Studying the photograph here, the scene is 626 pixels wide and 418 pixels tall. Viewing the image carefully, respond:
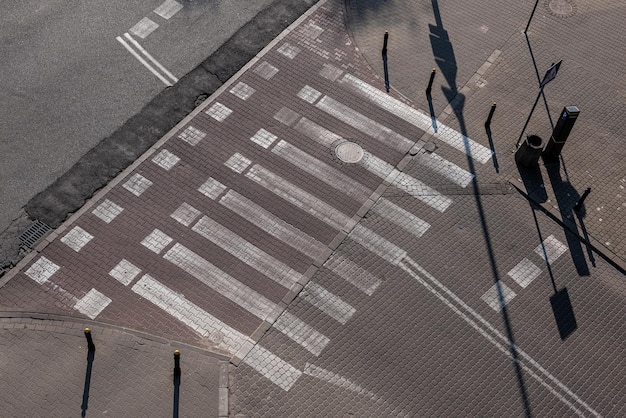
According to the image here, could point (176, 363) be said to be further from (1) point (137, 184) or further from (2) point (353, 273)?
(1) point (137, 184)

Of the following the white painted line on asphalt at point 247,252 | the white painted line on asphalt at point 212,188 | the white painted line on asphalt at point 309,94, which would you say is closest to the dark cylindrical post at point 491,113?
the white painted line on asphalt at point 309,94

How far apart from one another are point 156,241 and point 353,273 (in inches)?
187

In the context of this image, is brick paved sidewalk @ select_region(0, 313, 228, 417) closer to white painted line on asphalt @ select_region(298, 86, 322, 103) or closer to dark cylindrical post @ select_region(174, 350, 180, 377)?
dark cylindrical post @ select_region(174, 350, 180, 377)

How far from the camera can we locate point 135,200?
18.6m

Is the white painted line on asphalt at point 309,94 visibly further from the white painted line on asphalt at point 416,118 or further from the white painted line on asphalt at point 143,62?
the white painted line on asphalt at point 143,62

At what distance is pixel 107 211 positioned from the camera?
722 inches

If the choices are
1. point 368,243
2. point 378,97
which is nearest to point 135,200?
point 368,243

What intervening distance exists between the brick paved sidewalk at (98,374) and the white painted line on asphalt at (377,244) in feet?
14.7

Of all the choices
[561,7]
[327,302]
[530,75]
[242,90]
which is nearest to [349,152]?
[242,90]

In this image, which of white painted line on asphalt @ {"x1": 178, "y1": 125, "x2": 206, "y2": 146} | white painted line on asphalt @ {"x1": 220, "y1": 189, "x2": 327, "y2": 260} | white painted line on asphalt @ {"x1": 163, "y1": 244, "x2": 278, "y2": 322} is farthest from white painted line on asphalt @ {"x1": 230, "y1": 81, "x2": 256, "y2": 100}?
white painted line on asphalt @ {"x1": 163, "y1": 244, "x2": 278, "y2": 322}

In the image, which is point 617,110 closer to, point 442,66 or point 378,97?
point 442,66

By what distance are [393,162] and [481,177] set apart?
2.33m

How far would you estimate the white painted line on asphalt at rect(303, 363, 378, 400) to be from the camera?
15852 mm

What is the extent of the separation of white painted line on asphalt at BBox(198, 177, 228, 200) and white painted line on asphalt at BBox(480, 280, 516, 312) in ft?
22.6
